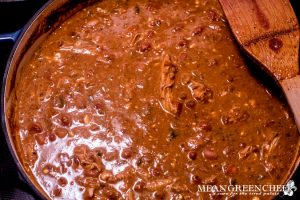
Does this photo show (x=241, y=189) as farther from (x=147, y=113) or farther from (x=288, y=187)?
(x=147, y=113)

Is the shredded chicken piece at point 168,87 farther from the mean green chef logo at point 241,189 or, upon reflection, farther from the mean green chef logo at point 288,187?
the mean green chef logo at point 288,187

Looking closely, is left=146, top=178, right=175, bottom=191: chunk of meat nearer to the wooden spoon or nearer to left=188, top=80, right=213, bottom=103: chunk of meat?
left=188, top=80, right=213, bottom=103: chunk of meat

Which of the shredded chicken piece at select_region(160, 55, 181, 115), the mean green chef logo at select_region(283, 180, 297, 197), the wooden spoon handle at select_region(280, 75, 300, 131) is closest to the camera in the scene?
the mean green chef logo at select_region(283, 180, 297, 197)

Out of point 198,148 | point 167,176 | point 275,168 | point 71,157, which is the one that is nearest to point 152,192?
point 167,176

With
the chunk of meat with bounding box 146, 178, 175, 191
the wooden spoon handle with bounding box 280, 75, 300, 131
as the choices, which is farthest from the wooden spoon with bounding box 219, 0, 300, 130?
the chunk of meat with bounding box 146, 178, 175, 191

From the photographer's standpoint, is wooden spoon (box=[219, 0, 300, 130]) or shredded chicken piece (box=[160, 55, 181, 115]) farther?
shredded chicken piece (box=[160, 55, 181, 115])

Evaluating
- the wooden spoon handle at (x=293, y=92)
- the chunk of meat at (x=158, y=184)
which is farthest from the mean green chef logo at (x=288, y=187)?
the chunk of meat at (x=158, y=184)

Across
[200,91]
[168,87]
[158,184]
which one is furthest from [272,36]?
[158,184]
